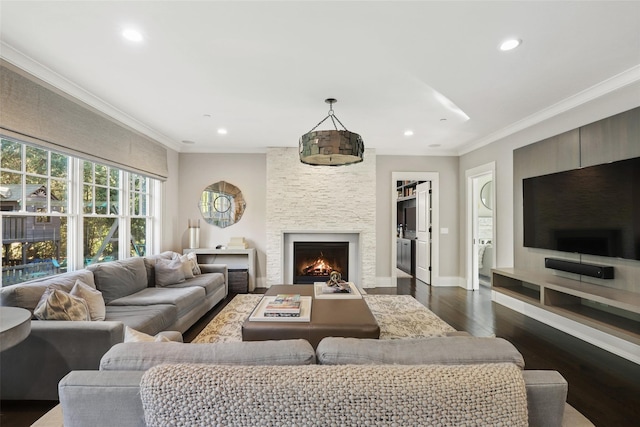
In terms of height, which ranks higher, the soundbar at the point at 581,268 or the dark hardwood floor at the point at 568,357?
the soundbar at the point at 581,268

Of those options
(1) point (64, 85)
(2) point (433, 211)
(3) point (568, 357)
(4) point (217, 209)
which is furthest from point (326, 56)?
(2) point (433, 211)

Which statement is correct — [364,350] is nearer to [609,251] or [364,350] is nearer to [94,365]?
[94,365]

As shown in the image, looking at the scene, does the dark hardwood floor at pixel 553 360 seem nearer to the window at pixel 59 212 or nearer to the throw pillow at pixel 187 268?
the throw pillow at pixel 187 268

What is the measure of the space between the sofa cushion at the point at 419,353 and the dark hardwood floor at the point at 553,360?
146 cm

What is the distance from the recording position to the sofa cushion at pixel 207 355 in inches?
43.7

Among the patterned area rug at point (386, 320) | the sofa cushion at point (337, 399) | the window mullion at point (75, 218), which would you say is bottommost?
the patterned area rug at point (386, 320)

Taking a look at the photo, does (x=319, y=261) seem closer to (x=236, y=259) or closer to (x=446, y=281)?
(x=236, y=259)

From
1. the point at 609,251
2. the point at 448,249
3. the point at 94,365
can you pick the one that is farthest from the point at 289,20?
the point at 448,249

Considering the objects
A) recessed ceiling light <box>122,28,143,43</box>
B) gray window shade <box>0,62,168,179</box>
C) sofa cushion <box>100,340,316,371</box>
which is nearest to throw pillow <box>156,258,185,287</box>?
gray window shade <box>0,62,168,179</box>

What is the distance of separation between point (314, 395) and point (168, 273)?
339cm

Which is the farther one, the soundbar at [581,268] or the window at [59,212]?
the soundbar at [581,268]

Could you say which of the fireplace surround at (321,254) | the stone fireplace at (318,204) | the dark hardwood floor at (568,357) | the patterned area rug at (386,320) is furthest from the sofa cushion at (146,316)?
the dark hardwood floor at (568,357)

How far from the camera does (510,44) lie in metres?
2.21

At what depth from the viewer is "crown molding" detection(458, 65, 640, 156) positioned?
2.66 meters
